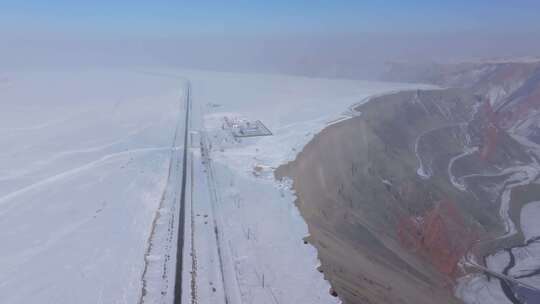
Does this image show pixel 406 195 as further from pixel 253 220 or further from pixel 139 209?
pixel 139 209

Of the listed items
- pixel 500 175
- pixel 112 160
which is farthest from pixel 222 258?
pixel 500 175

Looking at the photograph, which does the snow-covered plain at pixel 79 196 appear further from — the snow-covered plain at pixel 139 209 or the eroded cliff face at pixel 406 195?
the eroded cliff face at pixel 406 195

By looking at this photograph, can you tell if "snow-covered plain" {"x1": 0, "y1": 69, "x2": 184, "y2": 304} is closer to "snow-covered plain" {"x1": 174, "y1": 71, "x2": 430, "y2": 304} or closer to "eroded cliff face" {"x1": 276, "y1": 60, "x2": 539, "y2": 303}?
"snow-covered plain" {"x1": 174, "y1": 71, "x2": 430, "y2": 304}

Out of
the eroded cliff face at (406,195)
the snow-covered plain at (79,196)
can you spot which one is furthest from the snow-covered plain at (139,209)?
the eroded cliff face at (406,195)

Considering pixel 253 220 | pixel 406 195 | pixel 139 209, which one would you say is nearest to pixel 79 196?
pixel 139 209

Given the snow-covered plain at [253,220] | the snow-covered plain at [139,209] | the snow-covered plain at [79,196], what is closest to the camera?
the snow-covered plain at [253,220]

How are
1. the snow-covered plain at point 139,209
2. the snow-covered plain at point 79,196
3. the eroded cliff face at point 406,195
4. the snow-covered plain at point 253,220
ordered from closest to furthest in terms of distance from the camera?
the snow-covered plain at point 253,220 → the snow-covered plain at point 139,209 → the snow-covered plain at point 79,196 → the eroded cliff face at point 406,195

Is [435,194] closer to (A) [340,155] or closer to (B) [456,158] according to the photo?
(A) [340,155]
